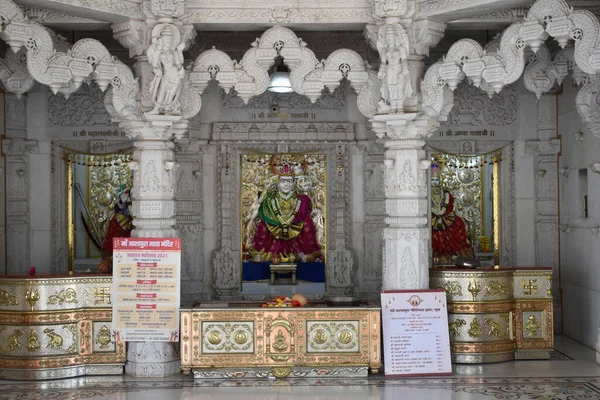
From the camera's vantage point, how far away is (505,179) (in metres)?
11.7

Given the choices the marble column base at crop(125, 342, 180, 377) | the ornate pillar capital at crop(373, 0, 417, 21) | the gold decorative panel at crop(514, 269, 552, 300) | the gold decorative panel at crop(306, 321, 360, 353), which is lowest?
the marble column base at crop(125, 342, 180, 377)

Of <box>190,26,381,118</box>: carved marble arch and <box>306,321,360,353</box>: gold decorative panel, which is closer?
<box>306,321,360,353</box>: gold decorative panel

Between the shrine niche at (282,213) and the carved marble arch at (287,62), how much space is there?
2.39 m

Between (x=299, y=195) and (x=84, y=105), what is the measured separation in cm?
303

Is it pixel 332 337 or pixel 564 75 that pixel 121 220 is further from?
pixel 564 75

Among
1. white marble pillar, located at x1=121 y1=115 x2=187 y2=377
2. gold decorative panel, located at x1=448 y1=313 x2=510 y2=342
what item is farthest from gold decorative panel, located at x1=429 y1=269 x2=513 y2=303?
white marble pillar, located at x1=121 y1=115 x2=187 y2=377

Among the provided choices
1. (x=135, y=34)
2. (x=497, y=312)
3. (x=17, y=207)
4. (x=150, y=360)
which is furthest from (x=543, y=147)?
(x=17, y=207)

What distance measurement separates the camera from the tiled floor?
8.34 metres

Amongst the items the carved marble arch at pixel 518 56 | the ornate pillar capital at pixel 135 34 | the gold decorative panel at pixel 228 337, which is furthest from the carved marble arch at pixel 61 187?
the carved marble arch at pixel 518 56

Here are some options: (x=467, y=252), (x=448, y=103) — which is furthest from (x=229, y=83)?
(x=467, y=252)

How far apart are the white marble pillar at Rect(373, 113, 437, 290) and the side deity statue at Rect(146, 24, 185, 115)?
213 centimetres

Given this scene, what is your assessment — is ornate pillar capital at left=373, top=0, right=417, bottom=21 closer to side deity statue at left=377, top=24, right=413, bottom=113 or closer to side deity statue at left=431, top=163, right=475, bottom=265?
side deity statue at left=377, top=24, right=413, bottom=113

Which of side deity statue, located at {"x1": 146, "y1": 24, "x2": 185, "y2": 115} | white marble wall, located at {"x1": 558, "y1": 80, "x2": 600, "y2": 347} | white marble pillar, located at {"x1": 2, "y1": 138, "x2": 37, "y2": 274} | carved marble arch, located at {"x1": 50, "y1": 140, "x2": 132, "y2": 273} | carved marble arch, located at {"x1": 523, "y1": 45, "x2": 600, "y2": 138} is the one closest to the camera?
side deity statue, located at {"x1": 146, "y1": 24, "x2": 185, "y2": 115}

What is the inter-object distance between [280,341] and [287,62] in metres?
2.94
